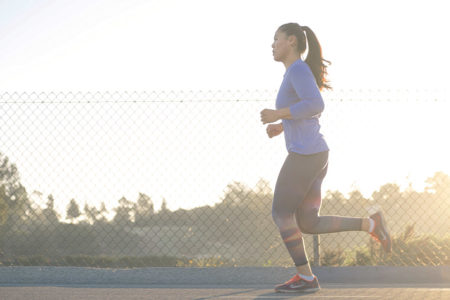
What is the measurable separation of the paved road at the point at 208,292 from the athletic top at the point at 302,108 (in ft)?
3.54

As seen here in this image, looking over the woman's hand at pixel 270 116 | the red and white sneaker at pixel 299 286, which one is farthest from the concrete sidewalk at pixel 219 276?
the woman's hand at pixel 270 116

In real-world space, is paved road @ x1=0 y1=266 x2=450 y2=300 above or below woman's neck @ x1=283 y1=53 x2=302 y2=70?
below

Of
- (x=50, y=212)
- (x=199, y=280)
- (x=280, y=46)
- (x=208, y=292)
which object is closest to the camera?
(x=280, y=46)

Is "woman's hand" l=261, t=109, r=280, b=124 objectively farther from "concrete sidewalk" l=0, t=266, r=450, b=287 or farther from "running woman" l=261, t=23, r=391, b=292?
"concrete sidewalk" l=0, t=266, r=450, b=287

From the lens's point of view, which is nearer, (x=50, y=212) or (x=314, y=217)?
(x=314, y=217)

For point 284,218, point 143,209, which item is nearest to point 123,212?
point 143,209

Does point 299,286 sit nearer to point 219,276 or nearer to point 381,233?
point 381,233

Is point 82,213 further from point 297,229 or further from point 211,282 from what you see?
point 297,229

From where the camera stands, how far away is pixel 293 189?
12.2ft

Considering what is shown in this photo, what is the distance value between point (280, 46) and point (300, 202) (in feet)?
3.68

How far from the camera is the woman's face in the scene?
152 inches

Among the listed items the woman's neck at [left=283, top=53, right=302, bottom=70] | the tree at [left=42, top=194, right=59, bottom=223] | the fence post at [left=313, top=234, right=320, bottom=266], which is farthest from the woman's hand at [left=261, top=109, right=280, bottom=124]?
the tree at [left=42, top=194, right=59, bottom=223]

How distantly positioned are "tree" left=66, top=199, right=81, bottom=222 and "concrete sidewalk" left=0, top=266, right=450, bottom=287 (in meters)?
1.02

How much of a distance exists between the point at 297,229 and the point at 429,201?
289 cm
